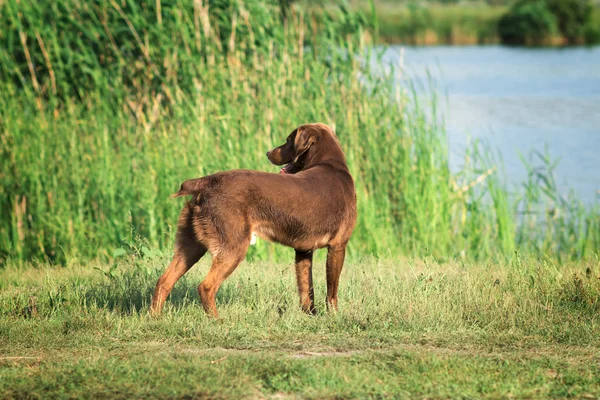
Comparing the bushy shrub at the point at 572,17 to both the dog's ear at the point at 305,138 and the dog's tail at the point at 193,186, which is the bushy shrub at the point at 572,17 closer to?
the dog's ear at the point at 305,138

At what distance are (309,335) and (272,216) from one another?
2.70 feet

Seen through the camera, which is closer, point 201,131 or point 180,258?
point 180,258

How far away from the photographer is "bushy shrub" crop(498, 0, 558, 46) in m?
36.2

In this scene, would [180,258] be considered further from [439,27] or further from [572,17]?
[572,17]

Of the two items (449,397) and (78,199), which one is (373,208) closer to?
(78,199)

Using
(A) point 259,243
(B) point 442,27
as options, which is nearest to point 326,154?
(A) point 259,243

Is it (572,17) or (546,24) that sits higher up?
(572,17)

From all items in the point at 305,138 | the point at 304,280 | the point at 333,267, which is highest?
the point at 305,138

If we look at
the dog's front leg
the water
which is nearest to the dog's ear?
the dog's front leg

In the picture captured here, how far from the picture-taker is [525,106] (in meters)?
21.1

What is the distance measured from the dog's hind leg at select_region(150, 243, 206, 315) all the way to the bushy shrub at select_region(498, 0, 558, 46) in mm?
32925

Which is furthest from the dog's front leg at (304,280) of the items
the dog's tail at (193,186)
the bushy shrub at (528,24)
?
the bushy shrub at (528,24)

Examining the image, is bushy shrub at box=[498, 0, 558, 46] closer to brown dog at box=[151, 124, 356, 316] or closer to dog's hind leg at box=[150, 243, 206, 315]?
brown dog at box=[151, 124, 356, 316]

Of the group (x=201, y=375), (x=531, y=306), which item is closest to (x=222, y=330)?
(x=201, y=375)
